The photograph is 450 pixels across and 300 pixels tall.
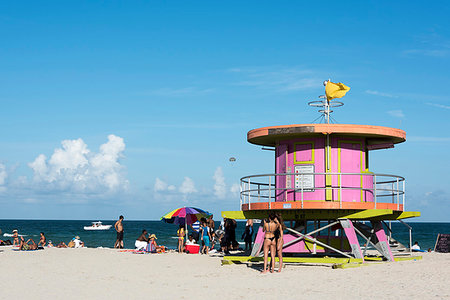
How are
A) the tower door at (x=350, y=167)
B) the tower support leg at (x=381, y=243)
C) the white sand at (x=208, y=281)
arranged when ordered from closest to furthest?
the white sand at (x=208, y=281) < the tower door at (x=350, y=167) < the tower support leg at (x=381, y=243)

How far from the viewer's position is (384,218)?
21312 millimetres

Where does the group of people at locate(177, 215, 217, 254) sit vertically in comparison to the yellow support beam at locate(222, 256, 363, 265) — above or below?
above

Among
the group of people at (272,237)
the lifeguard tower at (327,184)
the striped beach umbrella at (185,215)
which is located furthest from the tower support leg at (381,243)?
the striped beach umbrella at (185,215)

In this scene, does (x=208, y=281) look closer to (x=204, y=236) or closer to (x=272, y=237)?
(x=272, y=237)

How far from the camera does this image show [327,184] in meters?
20.4

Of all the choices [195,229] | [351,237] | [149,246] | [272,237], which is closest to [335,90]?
[351,237]

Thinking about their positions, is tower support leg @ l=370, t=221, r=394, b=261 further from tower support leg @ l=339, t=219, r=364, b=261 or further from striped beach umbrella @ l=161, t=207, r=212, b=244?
striped beach umbrella @ l=161, t=207, r=212, b=244

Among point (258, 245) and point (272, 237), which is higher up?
point (272, 237)

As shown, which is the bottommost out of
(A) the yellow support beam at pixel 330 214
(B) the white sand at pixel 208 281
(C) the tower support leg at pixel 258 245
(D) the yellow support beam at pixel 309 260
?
(B) the white sand at pixel 208 281

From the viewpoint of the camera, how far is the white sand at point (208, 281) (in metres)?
13.8

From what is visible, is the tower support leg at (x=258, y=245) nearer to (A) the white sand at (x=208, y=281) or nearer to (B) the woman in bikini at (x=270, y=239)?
(A) the white sand at (x=208, y=281)

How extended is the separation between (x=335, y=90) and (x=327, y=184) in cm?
396

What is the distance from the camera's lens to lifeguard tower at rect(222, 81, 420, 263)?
65.9 feet

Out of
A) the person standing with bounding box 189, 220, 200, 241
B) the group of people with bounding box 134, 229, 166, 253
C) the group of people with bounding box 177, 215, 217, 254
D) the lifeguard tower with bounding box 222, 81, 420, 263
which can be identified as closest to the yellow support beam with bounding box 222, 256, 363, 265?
the lifeguard tower with bounding box 222, 81, 420, 263
